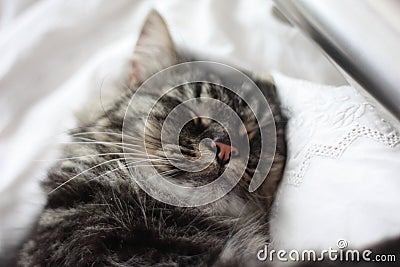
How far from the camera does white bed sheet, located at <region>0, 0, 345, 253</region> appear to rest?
0.88 metres

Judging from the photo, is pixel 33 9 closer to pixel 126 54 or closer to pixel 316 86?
pixel 126 54

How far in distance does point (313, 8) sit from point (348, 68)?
0.28ft

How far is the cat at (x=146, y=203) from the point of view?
0.76 meters

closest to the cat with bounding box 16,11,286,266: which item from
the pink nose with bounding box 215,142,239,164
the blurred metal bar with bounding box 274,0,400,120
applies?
the pink nose with bounding box 215,142,239,164

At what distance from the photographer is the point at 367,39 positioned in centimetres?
51

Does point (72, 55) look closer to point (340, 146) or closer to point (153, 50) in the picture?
point (153, 50)

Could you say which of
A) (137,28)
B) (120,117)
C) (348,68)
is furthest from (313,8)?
(137,28)

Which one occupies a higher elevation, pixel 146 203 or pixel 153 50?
pixel 153 50

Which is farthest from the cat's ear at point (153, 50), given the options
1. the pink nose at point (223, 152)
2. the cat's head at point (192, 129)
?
the pink nose at point (223, 152)

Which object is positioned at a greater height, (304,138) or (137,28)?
(137,28)

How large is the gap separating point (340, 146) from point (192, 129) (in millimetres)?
263

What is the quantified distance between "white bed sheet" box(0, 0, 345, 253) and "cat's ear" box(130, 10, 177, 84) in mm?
78

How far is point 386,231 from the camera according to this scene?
66 centimetres

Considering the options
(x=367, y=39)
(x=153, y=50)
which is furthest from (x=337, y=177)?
(x=153, y=50)
